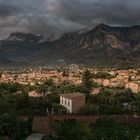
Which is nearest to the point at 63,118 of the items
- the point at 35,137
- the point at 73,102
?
the point at 35,137

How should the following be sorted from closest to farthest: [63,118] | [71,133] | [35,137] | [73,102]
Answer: [71,133] < [35,137] < [63,118] < [73,102]

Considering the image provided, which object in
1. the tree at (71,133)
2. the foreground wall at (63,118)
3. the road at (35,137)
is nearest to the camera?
the tree at (71,133)

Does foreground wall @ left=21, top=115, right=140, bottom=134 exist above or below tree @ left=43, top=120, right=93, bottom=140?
below

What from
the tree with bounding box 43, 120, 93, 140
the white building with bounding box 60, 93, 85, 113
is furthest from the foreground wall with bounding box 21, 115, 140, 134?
the white building with bounding box 60, 93, 85, 113

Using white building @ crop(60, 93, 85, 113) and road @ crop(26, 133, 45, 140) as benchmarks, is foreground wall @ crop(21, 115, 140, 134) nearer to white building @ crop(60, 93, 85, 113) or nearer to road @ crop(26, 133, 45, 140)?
road @ crop(26, 133, 45, 140)

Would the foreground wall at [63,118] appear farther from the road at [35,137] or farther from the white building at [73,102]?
the white building at [73,102]

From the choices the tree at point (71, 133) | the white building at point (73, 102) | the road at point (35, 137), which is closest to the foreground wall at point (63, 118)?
the road at point (35, 137)

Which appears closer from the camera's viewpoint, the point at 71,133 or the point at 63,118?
the point at 71,133

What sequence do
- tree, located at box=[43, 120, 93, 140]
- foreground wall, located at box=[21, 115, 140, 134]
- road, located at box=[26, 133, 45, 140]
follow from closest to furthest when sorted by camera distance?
tree, located at box=[43, 120, 93, 140] → road, located at box=[26, 133, 45, 140] → foreground wall, located at box=[21, 115, 140, 134]

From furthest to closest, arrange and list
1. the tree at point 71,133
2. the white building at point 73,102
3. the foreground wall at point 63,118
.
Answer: the white building at point 73,102
the foreground wall at point 63,118
the tree at point 71,133

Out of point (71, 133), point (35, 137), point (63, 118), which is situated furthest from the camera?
point (63, 118)

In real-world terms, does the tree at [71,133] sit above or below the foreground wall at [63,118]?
above

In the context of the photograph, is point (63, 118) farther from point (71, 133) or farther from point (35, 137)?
point (71, 133)

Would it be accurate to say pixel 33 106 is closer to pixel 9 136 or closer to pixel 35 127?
pixel 35 127
